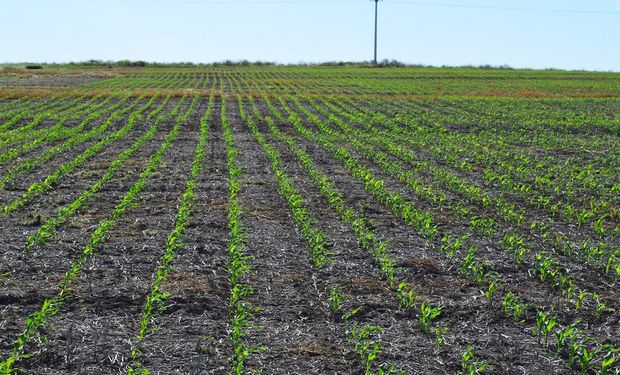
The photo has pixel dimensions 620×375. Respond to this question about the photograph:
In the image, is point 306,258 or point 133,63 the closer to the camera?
point 306,258

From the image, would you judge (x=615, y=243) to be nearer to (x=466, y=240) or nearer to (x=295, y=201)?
(x=466, y=240)

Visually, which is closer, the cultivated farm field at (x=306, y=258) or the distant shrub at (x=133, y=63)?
the cultivated farm field at (x=306, y=258)

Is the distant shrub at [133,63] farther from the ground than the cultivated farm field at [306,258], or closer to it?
farther from the ground

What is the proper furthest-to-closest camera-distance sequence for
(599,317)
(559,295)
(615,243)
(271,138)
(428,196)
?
(271,138) < (428,196) < (615,243) < (559,295) < (599,317)

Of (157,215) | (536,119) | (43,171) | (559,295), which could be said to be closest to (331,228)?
(157,215)

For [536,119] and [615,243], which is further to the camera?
[536,119]

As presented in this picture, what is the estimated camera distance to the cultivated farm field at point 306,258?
5.65 metres

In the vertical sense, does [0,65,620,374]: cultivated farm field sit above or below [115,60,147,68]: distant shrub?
below

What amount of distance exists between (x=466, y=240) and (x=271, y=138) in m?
12.0

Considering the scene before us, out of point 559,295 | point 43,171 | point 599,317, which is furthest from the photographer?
point 43,171

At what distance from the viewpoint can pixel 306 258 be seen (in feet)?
27.0

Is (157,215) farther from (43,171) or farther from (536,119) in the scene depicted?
(536,119)

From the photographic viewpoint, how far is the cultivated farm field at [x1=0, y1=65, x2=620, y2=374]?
5.65 meters

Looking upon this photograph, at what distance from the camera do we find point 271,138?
20.4m
